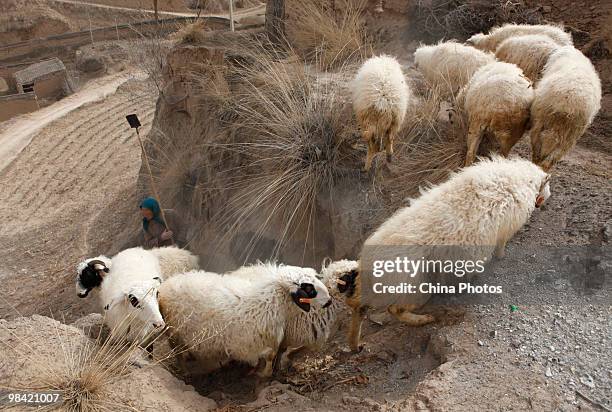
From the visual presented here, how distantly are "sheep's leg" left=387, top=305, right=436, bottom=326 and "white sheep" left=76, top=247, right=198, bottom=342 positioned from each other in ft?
6.56

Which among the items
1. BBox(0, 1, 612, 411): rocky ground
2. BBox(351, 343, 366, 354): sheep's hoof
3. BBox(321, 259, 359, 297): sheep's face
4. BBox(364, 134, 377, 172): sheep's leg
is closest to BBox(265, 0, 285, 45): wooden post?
BBox(364, 134, 377, 172): sheep's leg

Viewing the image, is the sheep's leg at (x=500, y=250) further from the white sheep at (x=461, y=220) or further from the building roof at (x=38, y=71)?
the building roof at (x=38, y=71)

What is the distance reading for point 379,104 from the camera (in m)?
4.75

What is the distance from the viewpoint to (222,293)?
13.8 ft

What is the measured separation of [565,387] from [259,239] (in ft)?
12.6

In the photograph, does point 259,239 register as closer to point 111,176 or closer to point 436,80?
point 436,80

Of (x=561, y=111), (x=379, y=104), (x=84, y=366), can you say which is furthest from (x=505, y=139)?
(x=84, y=366)

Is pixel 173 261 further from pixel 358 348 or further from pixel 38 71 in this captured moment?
pixel 38 71

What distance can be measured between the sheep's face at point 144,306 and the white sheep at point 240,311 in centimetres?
22

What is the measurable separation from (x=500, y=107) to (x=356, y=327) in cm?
254

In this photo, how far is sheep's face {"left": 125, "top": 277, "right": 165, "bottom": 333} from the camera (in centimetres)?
402

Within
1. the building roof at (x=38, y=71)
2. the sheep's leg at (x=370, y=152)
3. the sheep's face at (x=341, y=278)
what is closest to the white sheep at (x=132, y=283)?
the sheep's face at (x=341, y=278)

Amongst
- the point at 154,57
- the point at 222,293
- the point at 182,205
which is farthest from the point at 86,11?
the point at 222,293

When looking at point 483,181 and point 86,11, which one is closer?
point 483,181
